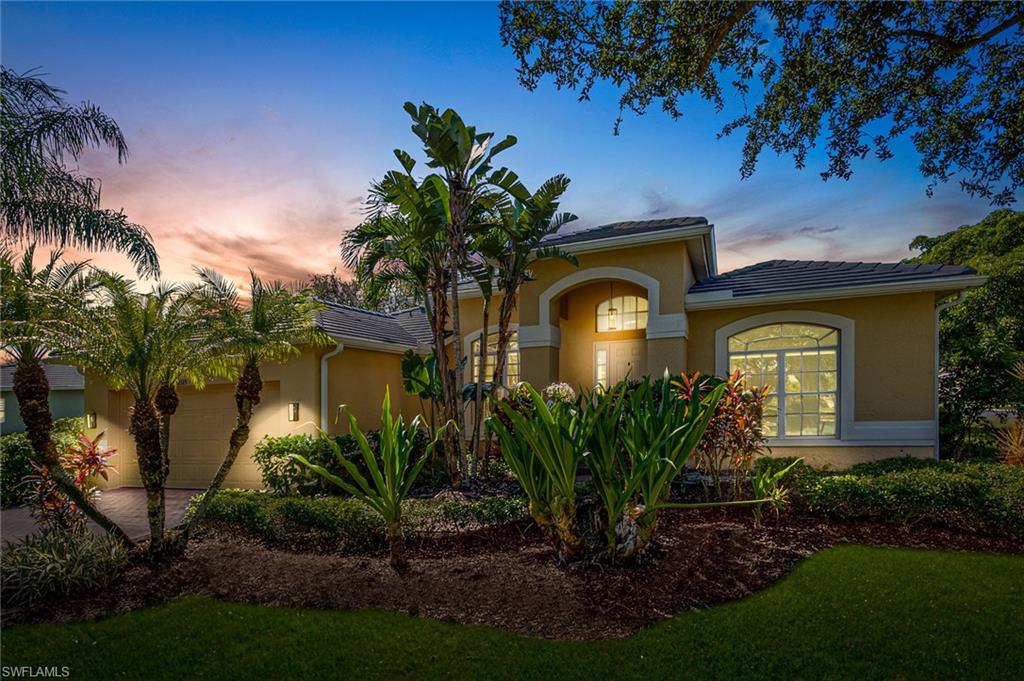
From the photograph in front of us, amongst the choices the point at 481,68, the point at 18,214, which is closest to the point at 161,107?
the point at 18,214

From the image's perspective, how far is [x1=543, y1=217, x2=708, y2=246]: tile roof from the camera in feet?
33.3

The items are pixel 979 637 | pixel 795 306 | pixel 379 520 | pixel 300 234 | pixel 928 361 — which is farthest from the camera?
pixel 300 234

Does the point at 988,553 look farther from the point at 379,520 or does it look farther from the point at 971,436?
the point at 971,436

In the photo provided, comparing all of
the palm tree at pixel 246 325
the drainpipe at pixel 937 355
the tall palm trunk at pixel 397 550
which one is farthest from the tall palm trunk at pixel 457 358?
the drainpipe at pixel 937 355

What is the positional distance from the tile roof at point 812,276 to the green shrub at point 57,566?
10.2 meters

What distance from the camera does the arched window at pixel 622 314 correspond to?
12.2m

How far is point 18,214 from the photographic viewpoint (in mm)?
9438

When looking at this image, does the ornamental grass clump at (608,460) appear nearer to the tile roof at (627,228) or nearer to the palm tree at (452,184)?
the palm tree at (452,184)

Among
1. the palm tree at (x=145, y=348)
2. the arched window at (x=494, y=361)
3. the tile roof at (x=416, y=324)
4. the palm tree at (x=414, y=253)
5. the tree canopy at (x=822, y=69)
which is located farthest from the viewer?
the tile roof at (x=416, y=324)

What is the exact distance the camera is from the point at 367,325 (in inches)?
531

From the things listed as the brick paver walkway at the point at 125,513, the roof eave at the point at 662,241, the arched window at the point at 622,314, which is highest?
the roof eave at the point at 662,241

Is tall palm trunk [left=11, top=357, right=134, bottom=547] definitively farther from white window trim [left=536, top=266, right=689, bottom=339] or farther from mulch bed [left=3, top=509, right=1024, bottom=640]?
white window trim [left=536, top=266, right=689, bottom=339]

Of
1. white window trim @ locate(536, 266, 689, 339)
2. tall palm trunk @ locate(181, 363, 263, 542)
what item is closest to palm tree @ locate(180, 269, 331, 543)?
tall palm trunk @ locate(181, 363, 263, 542)

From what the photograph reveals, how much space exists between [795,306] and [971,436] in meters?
5.95
